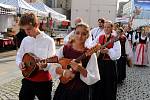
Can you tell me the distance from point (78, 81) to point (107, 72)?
2183 millimetres

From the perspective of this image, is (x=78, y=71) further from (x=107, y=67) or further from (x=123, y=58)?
(x=123, y=58)

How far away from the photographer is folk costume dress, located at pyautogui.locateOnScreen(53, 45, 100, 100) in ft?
12.2

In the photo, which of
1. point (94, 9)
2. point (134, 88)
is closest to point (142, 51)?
point (134, 88)

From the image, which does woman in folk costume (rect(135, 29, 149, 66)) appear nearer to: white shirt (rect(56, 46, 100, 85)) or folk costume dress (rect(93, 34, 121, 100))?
folk costume dress (rect(93, 34, 121, 100))

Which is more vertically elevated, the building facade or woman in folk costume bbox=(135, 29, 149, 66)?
the building facade

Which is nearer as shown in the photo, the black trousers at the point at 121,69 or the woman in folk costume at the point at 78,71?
the woman in folk costume at the point at 78,71

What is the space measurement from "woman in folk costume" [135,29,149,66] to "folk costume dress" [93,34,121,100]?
8.37m

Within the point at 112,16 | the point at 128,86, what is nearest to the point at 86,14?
the point at 112,16

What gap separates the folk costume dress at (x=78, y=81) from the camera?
12.2 feet


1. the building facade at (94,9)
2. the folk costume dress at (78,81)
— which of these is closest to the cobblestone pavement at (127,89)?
the folk costume dress at (78,81)

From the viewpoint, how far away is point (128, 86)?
859 cm

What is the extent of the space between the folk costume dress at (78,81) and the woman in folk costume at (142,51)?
10.6 m

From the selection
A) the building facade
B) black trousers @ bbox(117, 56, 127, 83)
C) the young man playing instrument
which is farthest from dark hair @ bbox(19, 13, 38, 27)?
the building facade

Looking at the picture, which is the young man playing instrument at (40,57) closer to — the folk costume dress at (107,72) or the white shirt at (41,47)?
the white shirt at (41,47)
